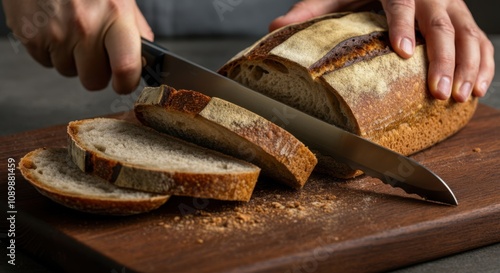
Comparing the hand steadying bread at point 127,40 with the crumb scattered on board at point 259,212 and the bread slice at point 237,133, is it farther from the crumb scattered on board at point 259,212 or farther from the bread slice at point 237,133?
the crumb scattered on board at point 259,212

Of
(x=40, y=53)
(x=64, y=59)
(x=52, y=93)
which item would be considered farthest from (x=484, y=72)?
(x=52, y=93)

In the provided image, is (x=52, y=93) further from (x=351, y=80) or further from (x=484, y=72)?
(x=484, y=72)

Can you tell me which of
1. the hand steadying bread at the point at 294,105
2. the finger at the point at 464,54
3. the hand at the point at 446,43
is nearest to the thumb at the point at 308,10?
the hand at the point at 446,43

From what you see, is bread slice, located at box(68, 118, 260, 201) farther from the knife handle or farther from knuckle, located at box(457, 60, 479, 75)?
knuckle, located at box(457, 60, 479, 75)

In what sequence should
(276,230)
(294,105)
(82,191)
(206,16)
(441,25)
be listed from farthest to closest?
(206,16)
(441,25)
(294,105)
(82,191)
(276,230)

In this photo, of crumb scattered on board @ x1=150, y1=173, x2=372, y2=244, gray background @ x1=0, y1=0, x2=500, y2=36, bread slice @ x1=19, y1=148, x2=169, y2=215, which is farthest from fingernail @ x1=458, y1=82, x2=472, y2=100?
gray background @ x1=0, y1=0, x2=500, y2=36

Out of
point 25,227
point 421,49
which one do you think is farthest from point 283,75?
point 25,227
